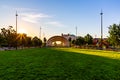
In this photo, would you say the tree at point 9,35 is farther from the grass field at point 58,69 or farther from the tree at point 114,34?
the grass field at point 58,69

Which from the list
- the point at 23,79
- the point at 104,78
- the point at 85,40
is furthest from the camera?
the point at 85,40

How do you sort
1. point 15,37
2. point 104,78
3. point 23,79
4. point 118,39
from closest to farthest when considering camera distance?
point 23,79 < point 104,78 < point 118,39 < point 15,37

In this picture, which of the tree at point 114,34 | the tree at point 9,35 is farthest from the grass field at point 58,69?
the tree at point 9,35

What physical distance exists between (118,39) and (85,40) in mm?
60680

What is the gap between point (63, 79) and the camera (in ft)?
33.3

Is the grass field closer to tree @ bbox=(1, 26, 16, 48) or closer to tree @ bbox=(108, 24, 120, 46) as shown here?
tree @ bbox=(108, 24, 120, 46)

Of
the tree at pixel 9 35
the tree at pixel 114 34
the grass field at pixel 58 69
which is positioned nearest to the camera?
the grass field at pixel 58 69

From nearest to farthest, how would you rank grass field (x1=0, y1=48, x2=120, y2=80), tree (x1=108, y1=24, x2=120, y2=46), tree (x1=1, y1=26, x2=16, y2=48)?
grass field (x1=0, y1=48, x2=120, y2=80), tree (x1=108, y1=24, x2=120, y2=46), tree (x1=1, y1=26, x2=16, y2=48)

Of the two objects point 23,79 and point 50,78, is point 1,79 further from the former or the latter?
point 50,78

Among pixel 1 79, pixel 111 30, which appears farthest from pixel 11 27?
pixel 1 79

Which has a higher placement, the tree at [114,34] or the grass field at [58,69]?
the tree at [114,34]

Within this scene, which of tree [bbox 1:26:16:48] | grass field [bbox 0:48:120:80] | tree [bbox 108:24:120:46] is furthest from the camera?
tree [bbox 1:26:16:48]

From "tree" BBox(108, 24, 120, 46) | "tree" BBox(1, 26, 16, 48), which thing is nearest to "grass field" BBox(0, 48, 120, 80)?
"tree" BBox(108, 24, 120, 46)

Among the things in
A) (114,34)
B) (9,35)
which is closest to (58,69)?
(114,34)
